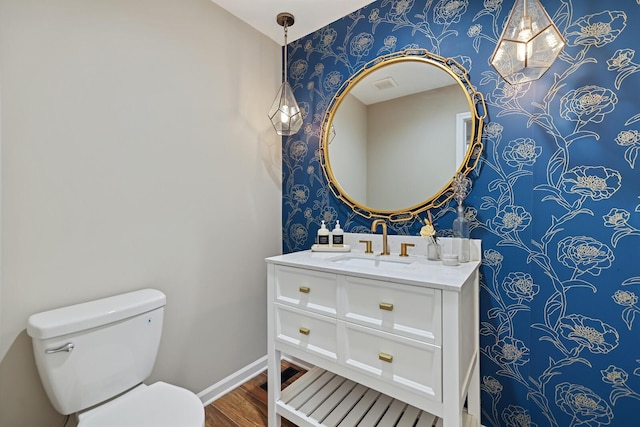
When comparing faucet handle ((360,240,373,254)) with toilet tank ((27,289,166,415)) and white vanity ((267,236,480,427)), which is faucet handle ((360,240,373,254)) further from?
toilet tank ((27,289,166,415))

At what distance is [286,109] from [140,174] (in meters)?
0.95

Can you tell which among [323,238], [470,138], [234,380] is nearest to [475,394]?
[323,238]

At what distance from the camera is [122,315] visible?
3.92ft

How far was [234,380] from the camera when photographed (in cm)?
187

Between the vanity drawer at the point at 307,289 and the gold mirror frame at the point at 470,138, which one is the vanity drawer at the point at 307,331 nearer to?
the vanity drawer at the point at 307,289

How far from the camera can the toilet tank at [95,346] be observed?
40.9 inches

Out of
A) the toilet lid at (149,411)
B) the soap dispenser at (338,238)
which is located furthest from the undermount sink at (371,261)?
the toilet lid at (149,411)

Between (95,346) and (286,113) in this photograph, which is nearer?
(95,346)

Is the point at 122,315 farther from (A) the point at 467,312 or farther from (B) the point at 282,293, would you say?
(A) the point at 467,312

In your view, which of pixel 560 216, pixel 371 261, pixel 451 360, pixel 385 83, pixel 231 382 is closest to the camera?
pixel 451 360

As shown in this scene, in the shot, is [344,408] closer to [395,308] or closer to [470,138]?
[395,308]

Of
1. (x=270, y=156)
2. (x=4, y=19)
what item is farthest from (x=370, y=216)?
(x=4, y=19)

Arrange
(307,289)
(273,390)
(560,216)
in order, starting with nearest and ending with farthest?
(560,216) → (307,289) → (273,390)

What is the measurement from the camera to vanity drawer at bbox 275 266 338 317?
133cm
